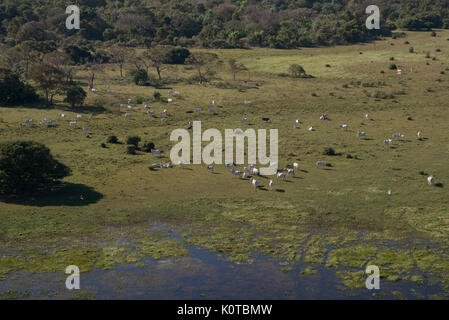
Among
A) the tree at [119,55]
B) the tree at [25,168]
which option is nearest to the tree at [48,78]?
the tree at [119,55]

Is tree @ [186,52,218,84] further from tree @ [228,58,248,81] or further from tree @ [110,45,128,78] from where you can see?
tree @ [110,45,128,78]

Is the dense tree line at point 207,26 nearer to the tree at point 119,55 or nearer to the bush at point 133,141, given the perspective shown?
the tree at point 119,55

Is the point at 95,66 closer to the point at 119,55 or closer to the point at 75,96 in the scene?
the point at 119,55

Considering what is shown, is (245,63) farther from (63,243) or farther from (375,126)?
(63,243)

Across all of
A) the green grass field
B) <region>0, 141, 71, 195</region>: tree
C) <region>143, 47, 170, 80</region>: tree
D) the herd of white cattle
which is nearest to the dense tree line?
<region>143, 47, 170, 80</region>: tree

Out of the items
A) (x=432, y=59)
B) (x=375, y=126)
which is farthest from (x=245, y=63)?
(x=375, y=126)

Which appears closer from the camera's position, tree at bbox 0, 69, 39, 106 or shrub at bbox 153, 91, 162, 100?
tree at bbox 0, 69, 39, 106

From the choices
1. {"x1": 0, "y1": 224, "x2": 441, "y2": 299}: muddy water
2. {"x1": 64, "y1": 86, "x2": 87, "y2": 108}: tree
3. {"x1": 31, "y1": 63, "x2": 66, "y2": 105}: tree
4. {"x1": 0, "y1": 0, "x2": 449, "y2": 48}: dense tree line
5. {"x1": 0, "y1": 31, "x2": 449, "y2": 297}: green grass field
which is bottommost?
{"x1": 0, "y1": 224, "x2": 441, "y2": 299}: muddy water
